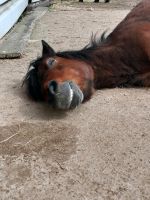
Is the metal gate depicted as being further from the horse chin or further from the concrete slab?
the horse chin

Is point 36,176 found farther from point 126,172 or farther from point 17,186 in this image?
point 126,172

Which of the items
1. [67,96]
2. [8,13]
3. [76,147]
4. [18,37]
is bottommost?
[18,37]

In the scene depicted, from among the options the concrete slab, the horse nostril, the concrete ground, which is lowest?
the concrete slab

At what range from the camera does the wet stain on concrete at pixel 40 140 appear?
2.83m

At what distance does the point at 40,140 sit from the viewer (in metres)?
3.00

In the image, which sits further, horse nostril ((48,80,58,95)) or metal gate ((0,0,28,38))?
metal gate ((0,0,28,38))

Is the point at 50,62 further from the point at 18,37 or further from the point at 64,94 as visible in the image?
the point at 18,37

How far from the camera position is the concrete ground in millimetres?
2426

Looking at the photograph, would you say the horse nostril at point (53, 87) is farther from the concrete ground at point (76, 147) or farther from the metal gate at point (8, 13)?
the metal gate at point (8, 13)

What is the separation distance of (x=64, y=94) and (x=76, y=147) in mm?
392

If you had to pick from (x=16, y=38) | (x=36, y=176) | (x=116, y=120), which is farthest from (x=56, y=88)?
(x=16, y=38)

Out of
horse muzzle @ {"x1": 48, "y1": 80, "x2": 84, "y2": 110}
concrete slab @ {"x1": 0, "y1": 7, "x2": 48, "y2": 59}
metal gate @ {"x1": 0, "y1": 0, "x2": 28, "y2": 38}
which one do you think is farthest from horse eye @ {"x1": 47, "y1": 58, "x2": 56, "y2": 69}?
metal gate @ {"x1": 0, "y1": 0, "x2": 28, "y2": 38}

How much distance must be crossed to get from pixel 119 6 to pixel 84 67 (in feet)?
21.9

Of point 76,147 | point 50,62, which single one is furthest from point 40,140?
point 50,62
